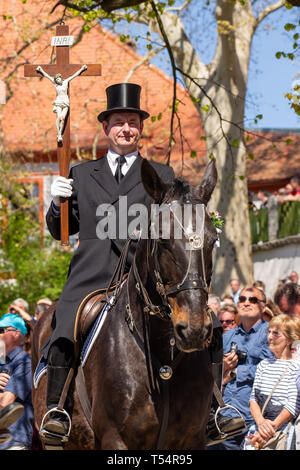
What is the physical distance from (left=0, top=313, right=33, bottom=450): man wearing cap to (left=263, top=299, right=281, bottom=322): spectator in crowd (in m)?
3.09

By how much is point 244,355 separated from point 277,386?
1.79 ft

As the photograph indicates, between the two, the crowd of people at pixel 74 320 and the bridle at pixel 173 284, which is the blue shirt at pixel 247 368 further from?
the bridle at pixel 173 284

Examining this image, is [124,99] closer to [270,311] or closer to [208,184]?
[208,184]

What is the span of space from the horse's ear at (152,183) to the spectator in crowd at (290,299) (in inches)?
244

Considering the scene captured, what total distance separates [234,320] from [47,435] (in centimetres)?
522

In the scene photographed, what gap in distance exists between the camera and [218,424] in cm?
609

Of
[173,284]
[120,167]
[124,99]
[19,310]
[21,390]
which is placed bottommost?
[21,390]

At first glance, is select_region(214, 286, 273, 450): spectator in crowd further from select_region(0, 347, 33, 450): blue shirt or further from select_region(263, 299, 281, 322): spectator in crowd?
select_region(0, 347, 33, 450): blue shirt

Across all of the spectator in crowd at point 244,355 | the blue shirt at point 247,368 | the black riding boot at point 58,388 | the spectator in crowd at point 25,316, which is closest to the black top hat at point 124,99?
the black riding boot at point 58,388

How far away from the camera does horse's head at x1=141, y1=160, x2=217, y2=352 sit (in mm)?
4895

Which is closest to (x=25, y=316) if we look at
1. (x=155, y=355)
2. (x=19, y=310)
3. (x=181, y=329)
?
(x=19, y=310)

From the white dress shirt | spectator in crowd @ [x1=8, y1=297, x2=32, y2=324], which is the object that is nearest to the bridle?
the white dress shirt
